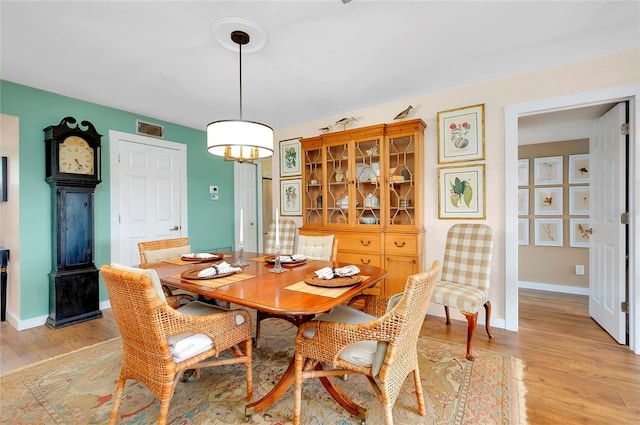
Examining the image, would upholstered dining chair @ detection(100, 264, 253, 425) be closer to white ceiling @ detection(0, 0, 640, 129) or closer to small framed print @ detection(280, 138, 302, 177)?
white ceiling @ detection(0, 0, 640, 129)

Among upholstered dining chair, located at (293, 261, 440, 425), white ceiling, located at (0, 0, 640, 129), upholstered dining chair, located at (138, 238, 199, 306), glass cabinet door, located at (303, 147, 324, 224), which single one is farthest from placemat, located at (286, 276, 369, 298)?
glass cabinet door, located at (303, 147, 324, 224)

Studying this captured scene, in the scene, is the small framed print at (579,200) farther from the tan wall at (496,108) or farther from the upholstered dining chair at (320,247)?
the upholstered dining chair at (320,247)

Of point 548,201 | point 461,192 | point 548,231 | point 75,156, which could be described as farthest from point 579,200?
point 75,156

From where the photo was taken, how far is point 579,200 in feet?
12.8

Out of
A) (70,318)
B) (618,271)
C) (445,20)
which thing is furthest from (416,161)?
(70,318)

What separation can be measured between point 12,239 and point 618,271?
5677 millimetres

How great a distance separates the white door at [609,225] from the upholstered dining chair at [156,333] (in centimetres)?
315

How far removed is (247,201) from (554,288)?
480cm

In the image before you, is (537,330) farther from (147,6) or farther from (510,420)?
(147,6)

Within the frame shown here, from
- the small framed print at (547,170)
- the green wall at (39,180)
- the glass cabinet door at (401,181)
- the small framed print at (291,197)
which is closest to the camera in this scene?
the green wall at (39,180)

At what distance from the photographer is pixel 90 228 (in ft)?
10.3

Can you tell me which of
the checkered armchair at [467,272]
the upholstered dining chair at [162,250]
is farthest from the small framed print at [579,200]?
the upholstered dining chair at [162,250]

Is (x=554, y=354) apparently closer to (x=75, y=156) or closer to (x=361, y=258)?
(x=361, y=258)

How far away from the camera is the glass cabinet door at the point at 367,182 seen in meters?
3.25
